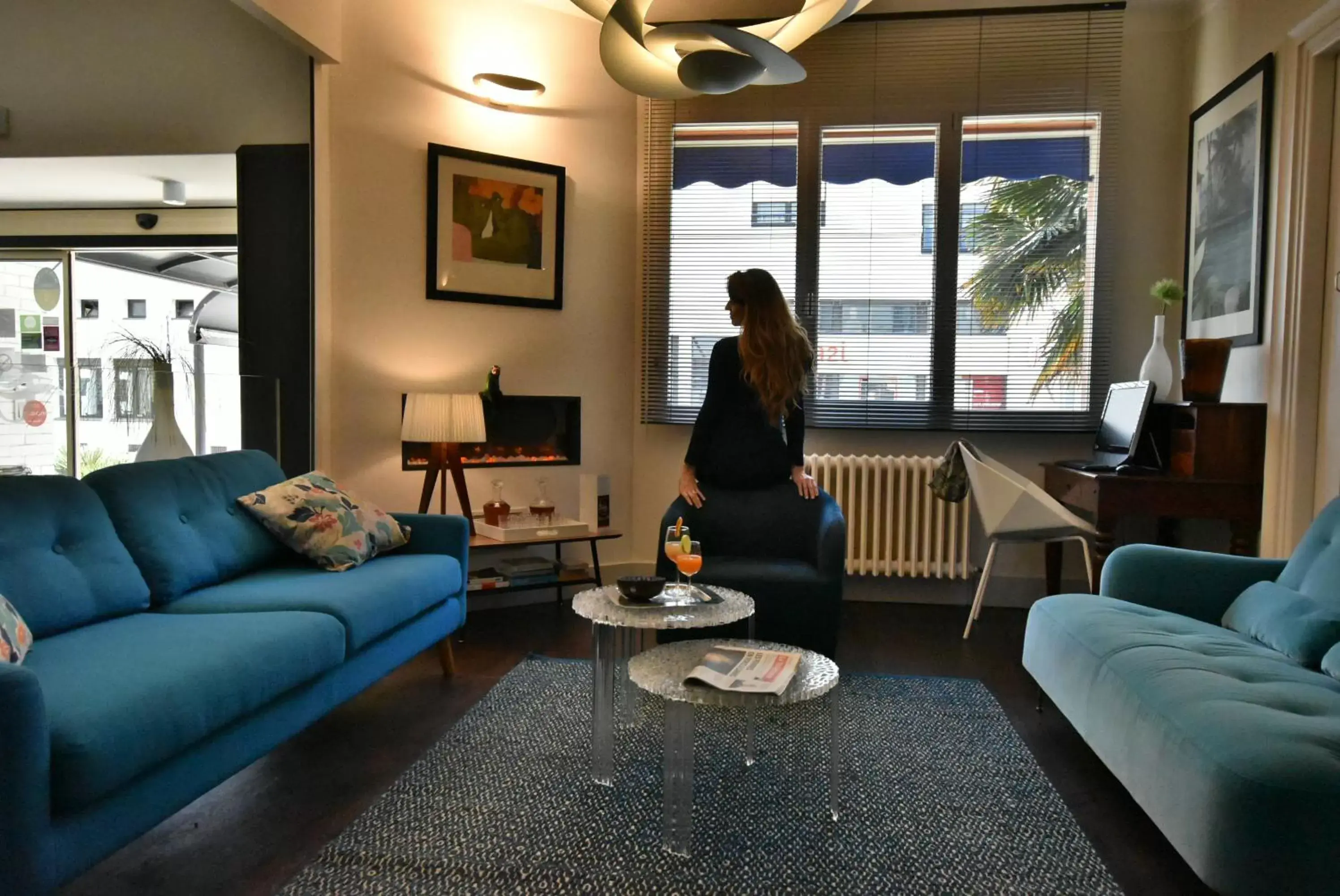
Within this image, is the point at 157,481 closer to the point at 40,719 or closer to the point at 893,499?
the point at 40,719

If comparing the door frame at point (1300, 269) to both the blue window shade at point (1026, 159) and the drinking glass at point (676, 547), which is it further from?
the drinking glass at point (676, 547)

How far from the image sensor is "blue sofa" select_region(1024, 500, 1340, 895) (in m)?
1.40

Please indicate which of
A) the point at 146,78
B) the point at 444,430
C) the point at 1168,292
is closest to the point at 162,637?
the point at 444,430

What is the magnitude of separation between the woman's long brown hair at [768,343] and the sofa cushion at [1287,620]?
171cm

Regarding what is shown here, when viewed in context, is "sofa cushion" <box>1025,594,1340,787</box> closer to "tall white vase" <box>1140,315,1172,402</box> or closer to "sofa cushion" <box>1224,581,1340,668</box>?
"sofa cushion" <box>1224,581,1340,668</box>

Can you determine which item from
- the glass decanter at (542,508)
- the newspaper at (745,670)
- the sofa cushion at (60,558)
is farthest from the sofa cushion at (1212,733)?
the sofa cushion at (60,558)

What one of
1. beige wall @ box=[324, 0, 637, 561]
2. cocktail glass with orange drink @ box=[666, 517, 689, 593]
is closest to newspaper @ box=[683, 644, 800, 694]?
cocktail glass with orange drink @ box=[666, 517, 689, 593]

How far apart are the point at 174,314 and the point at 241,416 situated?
11.9 ft

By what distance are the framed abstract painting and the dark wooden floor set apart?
1620 mm

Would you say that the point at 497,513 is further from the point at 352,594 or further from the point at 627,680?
the point at 352,594

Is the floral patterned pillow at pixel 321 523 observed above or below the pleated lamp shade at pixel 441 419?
below

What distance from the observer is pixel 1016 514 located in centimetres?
354

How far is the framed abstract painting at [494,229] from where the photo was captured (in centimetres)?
403

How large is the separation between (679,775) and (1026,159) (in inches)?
145
